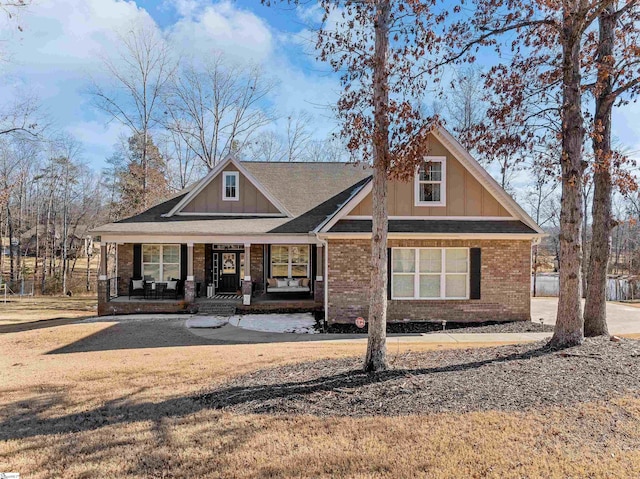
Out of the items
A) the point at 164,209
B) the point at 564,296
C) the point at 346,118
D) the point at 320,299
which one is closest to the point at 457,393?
the point at 564,296

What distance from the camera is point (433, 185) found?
13.3 meters

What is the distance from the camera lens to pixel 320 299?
15570 mm

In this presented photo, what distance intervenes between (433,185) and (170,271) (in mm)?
11085

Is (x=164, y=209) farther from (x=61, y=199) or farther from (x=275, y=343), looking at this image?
(x=61, y=199)

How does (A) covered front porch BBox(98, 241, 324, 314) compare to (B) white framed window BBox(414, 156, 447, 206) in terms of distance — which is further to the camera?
(A) covered front porch BBox(98, 241, 324, 314)

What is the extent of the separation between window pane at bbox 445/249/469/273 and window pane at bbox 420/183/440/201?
1.85 metres

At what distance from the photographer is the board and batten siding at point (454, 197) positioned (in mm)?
13070

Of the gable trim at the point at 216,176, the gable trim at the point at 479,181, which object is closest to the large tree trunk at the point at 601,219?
the gable trim at the point at 479,181

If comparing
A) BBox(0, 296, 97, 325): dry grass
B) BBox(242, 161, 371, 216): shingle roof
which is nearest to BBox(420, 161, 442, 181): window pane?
BBox(242, 161, 371, 216): shingle roof

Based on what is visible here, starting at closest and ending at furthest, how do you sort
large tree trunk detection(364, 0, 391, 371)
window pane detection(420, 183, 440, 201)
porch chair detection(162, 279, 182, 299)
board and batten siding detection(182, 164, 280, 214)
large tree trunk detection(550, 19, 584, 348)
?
large tree trunk detection(364, 0, 391, 371), large tree trunk detection(550, 19, 584, 348), window pane detection(420, 183, 440, 201), porch chair detection(162, 279, 182, 299), board and batten siding detection(182, 164, 280, 214)

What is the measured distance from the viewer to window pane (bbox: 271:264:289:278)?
1733 cm

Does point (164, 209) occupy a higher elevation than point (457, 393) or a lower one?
higher

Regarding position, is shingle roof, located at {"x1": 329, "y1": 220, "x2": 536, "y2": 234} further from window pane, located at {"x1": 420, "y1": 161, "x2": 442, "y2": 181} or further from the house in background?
window pane, located at {"x1": 420, "y1": 161, "x2": 442, "y2": 181}

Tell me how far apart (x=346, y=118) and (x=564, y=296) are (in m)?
5.25
